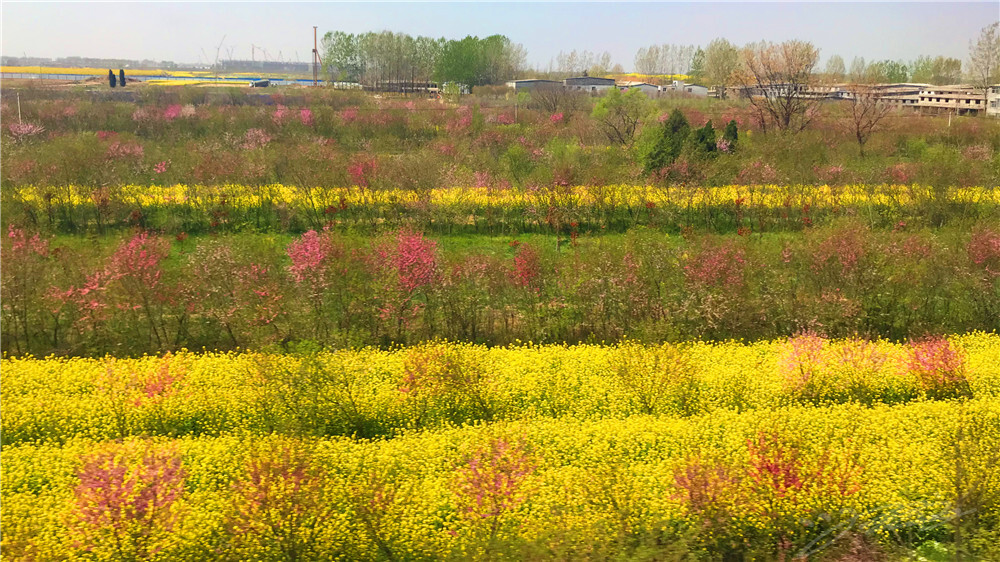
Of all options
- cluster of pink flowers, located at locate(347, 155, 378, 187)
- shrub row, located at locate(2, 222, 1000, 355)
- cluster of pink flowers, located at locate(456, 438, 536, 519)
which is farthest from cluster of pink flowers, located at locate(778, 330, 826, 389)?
cluster of pink flowers, located at locate(347, 155, 378, 187)

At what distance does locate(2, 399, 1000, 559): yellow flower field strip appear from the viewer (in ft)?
28.2

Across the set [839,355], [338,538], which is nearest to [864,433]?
[839,355]

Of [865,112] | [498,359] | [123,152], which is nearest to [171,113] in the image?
[123,152]

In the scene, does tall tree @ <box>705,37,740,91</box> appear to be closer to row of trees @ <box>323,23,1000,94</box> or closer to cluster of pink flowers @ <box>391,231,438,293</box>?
row of trees @ <box>323,23,1000,94</box>

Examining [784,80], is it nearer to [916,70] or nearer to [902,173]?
[902,173]

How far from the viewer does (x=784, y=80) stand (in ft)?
147

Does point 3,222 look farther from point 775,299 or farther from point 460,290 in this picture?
point 775,299

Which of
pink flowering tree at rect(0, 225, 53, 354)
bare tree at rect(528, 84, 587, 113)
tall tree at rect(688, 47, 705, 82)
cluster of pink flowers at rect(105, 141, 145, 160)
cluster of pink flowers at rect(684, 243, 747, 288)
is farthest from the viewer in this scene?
tall tree at rect(688, 47, 705, 82)

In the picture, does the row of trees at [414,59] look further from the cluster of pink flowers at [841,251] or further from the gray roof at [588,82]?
the cluster of pink flowers at [841,251]

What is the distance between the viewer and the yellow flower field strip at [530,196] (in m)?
22.9

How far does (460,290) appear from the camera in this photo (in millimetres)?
→ 15586

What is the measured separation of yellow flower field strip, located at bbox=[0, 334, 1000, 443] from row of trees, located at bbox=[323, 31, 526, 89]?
69.8 meters

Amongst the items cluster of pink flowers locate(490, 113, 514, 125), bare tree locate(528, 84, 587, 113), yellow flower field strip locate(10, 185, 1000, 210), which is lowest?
yellow flower field strip locate(10, 185, 1000, 210)

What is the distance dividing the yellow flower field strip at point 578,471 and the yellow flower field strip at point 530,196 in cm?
1312
